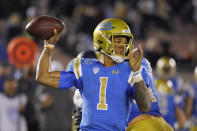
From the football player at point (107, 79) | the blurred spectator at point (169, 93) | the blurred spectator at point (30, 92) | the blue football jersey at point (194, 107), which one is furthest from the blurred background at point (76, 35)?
the football player at point (107, 79)

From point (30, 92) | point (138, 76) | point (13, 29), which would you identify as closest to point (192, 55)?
point (13, 29)

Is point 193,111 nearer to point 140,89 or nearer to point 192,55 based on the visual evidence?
point 192,55

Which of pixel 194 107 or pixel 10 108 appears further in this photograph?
pixel 194 107

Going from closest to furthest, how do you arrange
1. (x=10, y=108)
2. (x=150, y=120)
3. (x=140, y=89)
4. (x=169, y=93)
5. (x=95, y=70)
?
(x=140, y=89) → (x=95, y=70) → (x=150, y=120) → (x=169, y=93) → (x=10, y=108)

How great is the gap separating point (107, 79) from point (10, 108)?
192 inches

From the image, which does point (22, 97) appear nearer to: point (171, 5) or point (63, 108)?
point (63, 108)

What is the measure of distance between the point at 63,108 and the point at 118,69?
530 centimetres

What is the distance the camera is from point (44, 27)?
460 centimetres

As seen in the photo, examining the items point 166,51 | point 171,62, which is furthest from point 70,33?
point 171,62

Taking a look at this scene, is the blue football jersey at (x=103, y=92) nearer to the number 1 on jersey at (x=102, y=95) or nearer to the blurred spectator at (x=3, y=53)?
the number 1 on jersey at (x=102, y=95)

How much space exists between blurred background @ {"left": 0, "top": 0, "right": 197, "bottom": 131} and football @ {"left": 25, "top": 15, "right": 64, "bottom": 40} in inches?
160

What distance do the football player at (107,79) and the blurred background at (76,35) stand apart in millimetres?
4178

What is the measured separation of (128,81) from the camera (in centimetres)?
442

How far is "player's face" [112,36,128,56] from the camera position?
14.8 feet
